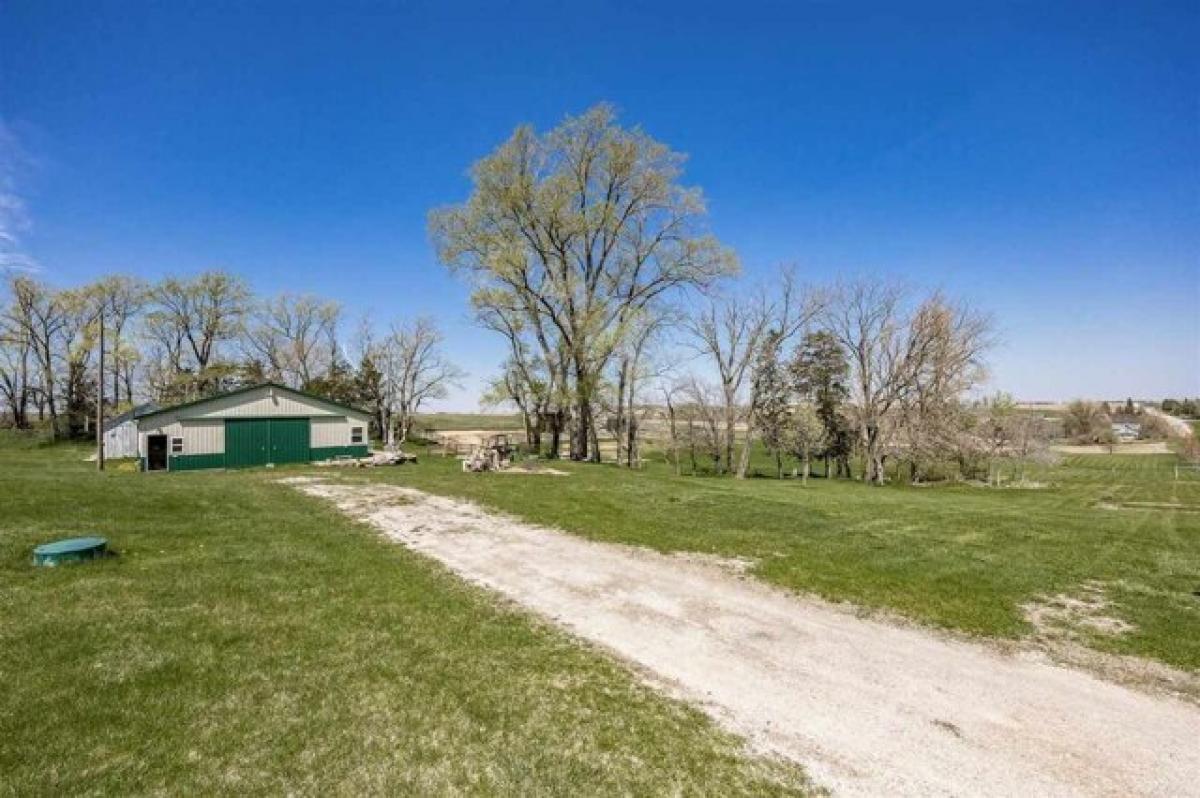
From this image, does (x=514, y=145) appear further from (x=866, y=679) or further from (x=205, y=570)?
(x=866, y=679)

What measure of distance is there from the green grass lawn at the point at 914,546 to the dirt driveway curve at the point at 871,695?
4.49 ft

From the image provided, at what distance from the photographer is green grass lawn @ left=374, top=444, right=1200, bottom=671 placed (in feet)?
25.7

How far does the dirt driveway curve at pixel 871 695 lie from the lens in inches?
165

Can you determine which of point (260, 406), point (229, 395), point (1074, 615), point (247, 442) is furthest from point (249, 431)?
point (1074, 615)

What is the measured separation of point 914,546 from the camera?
1158cm

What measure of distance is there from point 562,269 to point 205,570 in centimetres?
2361

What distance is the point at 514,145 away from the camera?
28.0 meters

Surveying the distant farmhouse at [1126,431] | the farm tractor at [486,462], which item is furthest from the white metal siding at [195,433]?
the distant farmhouse at [1126,431]

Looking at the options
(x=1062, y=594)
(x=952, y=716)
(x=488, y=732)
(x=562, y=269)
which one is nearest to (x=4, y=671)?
(x=488, y=732)

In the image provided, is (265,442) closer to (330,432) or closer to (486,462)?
(330,432)

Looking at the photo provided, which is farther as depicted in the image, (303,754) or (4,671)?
(4,671)

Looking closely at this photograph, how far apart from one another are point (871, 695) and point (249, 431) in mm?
30939

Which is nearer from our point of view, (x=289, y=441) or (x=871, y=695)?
(x=871, y=695)

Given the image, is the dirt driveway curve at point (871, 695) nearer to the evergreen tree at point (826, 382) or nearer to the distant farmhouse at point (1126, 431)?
the evergreen tree at point (826, 382)
